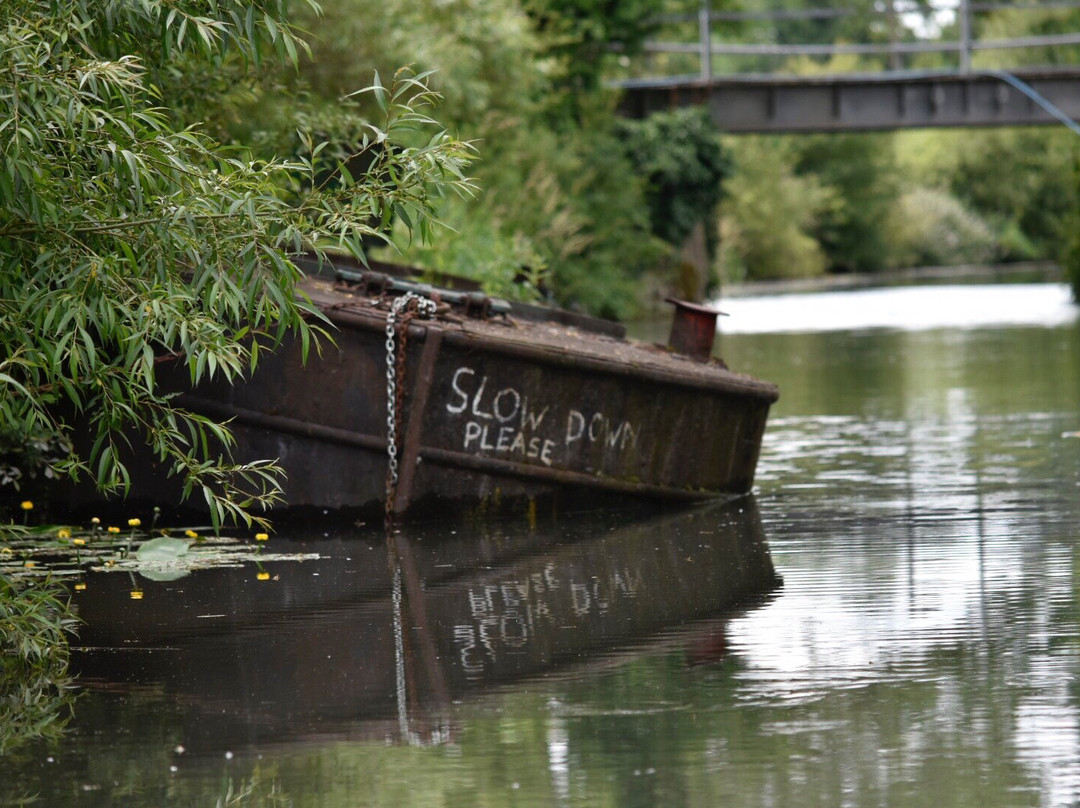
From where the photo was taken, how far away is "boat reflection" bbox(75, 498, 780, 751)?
277 inches

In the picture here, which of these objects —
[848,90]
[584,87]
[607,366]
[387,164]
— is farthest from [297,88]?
[848,90]

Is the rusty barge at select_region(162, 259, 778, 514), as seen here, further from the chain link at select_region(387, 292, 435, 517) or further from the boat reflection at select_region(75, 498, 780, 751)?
the boat reflection at select_region(75, 498, 780, 751)

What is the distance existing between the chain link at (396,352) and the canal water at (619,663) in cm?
65

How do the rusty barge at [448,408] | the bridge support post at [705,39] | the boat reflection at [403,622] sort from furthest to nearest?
the bridge support post at [705,39]
the rusty barge at [448,408]
the boat reflection at [403,622]

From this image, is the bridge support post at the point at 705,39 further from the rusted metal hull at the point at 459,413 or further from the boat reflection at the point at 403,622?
the boat reflection at the point at 403,622

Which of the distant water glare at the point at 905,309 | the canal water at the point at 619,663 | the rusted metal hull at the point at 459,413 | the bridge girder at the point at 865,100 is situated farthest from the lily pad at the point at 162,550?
the bridge girder at the point at 865,100

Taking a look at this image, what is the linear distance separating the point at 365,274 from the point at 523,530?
1.84 m

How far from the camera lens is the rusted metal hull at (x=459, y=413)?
11.6 metres

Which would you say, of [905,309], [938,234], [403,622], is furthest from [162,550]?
[938,234]

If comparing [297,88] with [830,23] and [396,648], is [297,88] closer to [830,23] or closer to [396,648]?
[396,648]

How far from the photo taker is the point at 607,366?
1212cm

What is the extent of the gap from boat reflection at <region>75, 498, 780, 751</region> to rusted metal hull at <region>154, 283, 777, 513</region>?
431mm

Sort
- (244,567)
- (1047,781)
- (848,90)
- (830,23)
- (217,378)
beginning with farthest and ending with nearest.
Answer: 1. (830,23)
2. (848,90)
3. (217,378)
4. (244,567)
5. (1047,781)

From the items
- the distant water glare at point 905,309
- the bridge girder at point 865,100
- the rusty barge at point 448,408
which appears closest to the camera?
the rusty barge at point 448,408
